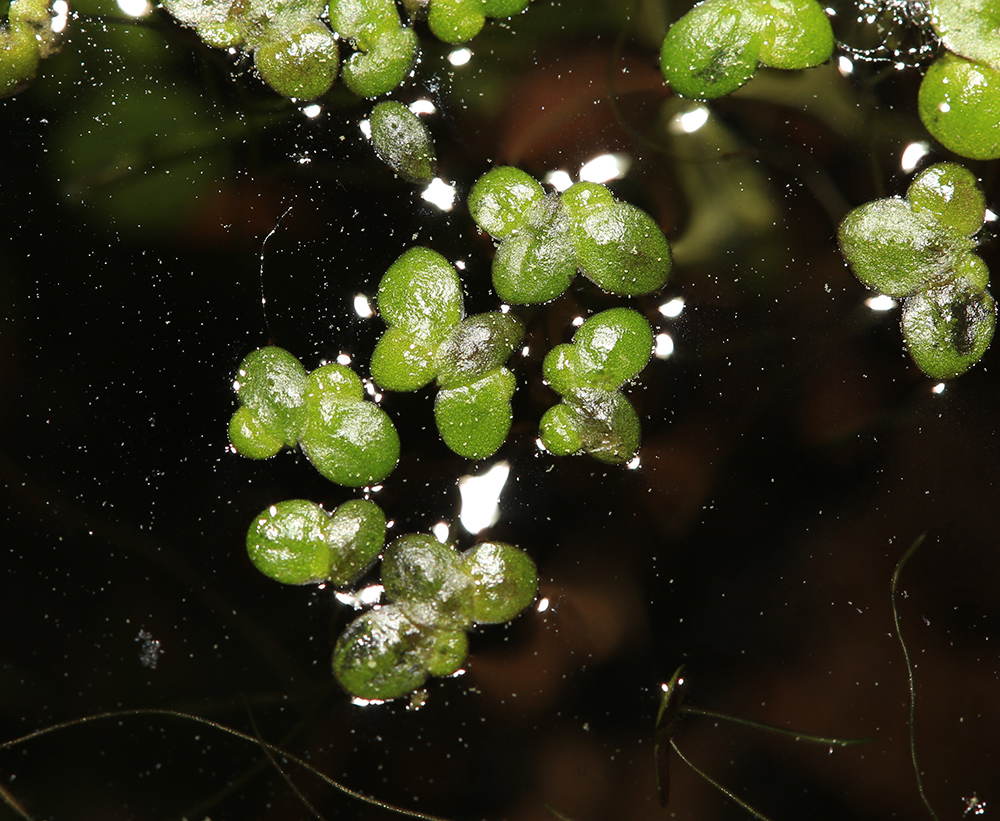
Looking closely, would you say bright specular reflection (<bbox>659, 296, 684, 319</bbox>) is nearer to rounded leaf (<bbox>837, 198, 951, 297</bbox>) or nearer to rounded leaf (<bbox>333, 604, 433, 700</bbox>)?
rounded leaf (<bbox>837, 198, 951, 297</bbox>)

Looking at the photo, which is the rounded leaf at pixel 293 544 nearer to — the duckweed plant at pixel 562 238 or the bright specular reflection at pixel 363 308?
the bright specular reflection at pixel 363 308

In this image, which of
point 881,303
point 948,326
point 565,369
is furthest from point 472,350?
point 948,326

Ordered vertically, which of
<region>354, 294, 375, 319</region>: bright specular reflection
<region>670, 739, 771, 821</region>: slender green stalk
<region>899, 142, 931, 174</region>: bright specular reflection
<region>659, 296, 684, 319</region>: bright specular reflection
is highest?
<region>899, 142, 931, 174</region>: bright specular reflection

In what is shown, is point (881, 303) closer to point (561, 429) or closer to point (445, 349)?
point (561, 429)

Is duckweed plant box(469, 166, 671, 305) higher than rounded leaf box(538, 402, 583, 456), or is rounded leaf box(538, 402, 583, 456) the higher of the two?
duckweed plant box(469, 166, 671, 305)

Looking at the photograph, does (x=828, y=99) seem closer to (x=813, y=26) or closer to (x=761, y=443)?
(x=813, y=26)

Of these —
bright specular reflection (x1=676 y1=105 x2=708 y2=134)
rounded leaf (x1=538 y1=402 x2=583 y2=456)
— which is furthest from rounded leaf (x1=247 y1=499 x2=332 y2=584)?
bright specular reflection (x1=676 y1=105 x2=708 y2=134)
